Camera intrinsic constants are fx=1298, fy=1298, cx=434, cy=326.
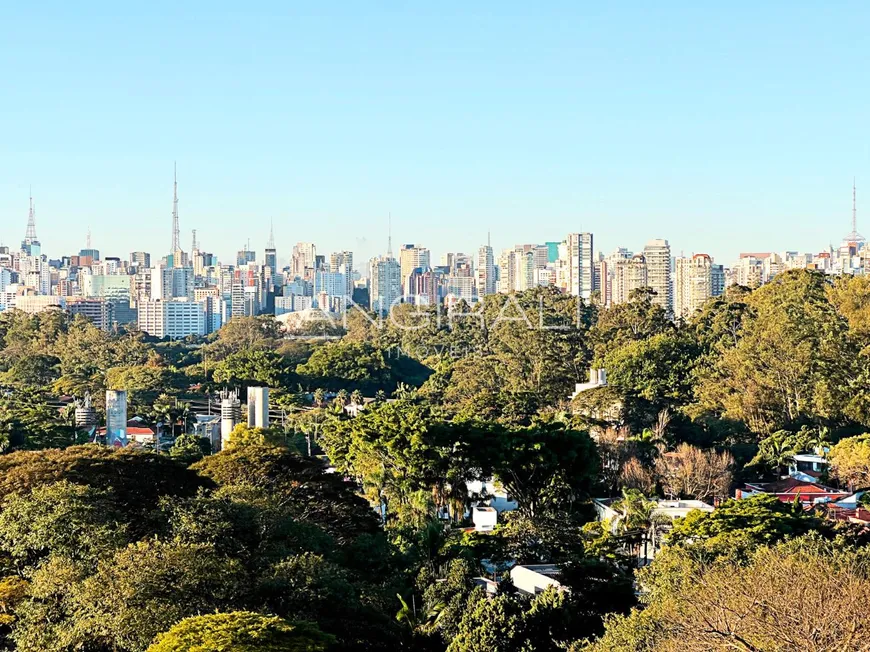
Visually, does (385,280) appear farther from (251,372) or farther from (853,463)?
(853,463)

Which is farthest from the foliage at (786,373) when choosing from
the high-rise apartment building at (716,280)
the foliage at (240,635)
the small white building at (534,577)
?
the high-rise apartment building at (716,280)

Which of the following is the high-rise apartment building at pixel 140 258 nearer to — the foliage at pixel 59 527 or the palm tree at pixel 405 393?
the palm tree at pixel 405 393

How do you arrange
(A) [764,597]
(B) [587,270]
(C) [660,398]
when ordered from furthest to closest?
(B) [587,270] → (C) [660,398] → (A) [764,597]

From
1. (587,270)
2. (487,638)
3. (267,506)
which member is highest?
(587,270)

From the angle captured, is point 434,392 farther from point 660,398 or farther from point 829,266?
point 829,266

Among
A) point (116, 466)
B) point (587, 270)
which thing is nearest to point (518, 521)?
point (116, 466)
